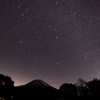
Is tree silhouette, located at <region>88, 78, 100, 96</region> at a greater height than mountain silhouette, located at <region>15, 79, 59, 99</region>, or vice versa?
tree silhouette, located at <region>88, 78, 100, 96</region>

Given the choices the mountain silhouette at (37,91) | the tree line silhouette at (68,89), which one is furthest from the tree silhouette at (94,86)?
the mountain silhouette at (37,91)

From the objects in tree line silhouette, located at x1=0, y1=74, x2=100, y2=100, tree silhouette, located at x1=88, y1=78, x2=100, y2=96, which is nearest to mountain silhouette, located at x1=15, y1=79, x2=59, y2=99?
tree line silhouette, located at x1=0, y1=74, x2=100, y2=100

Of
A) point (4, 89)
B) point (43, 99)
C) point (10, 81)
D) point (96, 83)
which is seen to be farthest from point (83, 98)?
point (96, 83)

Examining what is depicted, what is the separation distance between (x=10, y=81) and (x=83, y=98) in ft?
93.9

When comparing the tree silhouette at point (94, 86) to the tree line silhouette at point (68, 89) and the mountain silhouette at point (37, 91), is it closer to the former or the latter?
the tree line silhouette at point (68, 89)

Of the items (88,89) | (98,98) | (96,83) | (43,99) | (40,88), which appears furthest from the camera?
(96,83)

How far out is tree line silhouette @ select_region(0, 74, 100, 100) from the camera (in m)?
10.7

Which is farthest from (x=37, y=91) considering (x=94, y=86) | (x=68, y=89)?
(x=94, y=86)

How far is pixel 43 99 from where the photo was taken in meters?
12.5

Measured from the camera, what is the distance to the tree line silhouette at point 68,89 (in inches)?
422

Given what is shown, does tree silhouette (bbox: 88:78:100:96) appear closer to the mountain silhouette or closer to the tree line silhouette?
the tree line silhouette

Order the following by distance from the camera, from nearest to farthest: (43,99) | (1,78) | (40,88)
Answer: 1. (40,88)
2. (43,99)
3. (1,78)

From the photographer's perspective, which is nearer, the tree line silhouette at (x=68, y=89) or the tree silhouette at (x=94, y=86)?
the tree line silhouette at (x=68, y=89)

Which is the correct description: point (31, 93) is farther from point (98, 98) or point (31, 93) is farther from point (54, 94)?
→ point (98, 98)
